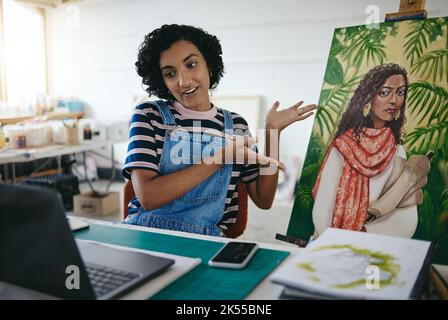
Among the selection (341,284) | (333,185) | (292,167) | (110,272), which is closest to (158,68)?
(333,185)

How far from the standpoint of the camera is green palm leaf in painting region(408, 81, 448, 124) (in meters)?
1.33

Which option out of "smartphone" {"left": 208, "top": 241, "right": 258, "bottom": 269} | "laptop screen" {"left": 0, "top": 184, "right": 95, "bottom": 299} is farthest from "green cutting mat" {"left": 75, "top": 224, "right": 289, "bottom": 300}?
"laptop screen" {"left": 0, "top": 184, "right": 95, "bottom": 299}

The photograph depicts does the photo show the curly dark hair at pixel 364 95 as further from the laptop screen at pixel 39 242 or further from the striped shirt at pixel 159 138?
the laptop screen at pixel 39 242

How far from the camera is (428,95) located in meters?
1.36

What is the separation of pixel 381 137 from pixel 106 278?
0.99 m

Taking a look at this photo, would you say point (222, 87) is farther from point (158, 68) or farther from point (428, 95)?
point (428, 95)

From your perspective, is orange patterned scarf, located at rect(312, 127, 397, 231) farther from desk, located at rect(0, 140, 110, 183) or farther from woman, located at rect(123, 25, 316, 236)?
desk, located at rect(0, 140, 110, 183)

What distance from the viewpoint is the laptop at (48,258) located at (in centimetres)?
69

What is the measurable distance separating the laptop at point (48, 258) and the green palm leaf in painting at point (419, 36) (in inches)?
42.4

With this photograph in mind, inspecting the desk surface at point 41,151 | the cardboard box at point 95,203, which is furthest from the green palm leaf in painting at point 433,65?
the cardboard box at point 95,203

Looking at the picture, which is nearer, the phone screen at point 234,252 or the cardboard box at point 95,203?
the phone screen at point 234,252

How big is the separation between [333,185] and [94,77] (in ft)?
15.8

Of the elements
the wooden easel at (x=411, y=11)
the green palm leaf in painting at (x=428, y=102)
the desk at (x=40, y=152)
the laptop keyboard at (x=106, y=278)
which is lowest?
the desk at (x=40, y=152)

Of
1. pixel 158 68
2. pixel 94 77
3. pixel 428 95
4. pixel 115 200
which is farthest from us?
pixel 94 77
